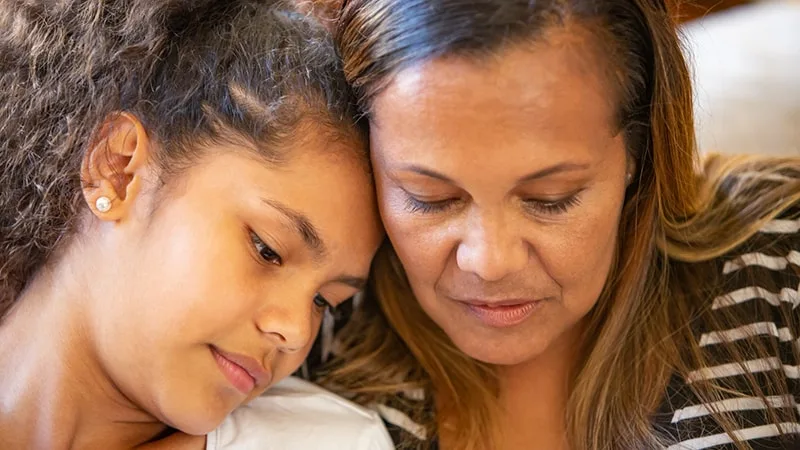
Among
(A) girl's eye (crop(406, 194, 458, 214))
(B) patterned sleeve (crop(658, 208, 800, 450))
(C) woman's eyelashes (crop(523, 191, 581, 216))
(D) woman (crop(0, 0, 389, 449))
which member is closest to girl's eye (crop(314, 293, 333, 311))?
(D) woman (crop(0, 0, 389, 449))

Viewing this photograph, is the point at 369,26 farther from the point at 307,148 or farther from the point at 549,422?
the point at 549,422

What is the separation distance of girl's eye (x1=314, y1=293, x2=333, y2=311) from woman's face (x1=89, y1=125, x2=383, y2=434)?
63 mm

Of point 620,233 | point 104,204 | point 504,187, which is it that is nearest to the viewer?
point 504,187

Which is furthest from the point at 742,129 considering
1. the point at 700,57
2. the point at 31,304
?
the point at 31,304

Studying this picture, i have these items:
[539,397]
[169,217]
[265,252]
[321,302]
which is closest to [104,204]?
[169,217]

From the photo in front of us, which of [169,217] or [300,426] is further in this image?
[300,426]

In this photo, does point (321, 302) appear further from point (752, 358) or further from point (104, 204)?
point (752, 358)

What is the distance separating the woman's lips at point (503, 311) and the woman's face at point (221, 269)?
18 centimetres

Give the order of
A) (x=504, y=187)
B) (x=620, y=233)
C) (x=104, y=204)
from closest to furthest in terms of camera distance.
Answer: (x=504, y=187) → (x=104, y=204) → (x=620, y=233)

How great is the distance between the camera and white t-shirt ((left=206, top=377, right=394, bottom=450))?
1.33 m

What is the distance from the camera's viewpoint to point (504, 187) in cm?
110

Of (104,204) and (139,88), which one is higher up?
(139,88)

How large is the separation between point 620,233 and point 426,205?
315 millimetres

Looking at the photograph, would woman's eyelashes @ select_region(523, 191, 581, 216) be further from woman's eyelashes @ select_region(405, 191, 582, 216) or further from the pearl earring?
the pearl earring
